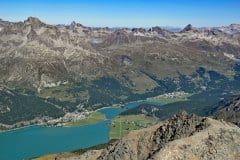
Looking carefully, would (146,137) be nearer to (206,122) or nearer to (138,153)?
(138,153)

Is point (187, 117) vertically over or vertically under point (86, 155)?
over

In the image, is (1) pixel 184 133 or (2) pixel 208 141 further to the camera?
(1) pixel 184 133

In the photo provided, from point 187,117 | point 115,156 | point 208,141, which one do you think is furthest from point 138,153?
point 208,141

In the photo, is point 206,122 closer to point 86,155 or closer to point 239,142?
point 239,142

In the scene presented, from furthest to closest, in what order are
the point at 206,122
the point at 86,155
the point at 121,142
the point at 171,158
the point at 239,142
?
the point at 86,155
the point at 121,142
the point at 206,122
the point at 239,142
the point at 171,158

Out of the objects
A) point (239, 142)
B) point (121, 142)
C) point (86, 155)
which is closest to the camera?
point (239, 142)

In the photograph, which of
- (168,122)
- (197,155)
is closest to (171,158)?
(197,155)
